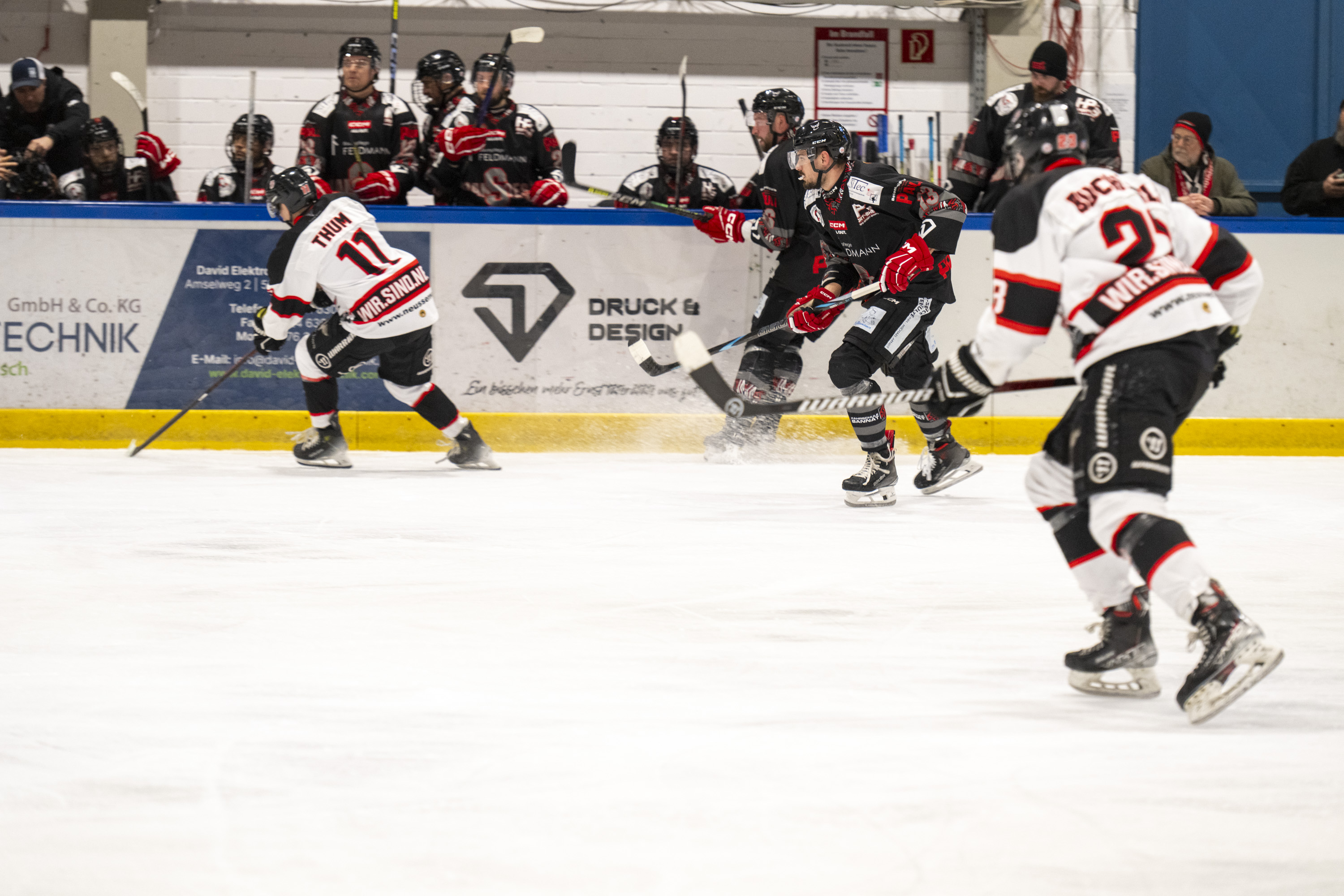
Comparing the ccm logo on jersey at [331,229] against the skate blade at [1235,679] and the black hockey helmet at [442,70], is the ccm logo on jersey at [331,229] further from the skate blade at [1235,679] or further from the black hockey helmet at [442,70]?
the skate blade at [1235,679]

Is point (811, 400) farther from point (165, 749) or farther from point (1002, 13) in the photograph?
point (1002, 13)

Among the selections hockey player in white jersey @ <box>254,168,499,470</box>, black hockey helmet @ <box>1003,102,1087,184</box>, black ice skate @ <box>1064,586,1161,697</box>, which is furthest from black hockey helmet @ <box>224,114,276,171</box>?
black ice skate @ <box>1064,586,1161,697</box>

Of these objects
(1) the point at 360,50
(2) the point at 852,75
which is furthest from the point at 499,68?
(2) the point at 852,75

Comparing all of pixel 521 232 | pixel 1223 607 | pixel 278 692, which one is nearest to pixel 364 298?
pixel 521 232

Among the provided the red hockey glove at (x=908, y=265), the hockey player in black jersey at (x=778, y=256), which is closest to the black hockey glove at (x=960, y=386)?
the red hockey glove at (x=908, y=265)

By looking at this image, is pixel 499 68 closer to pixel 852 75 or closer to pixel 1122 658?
A: pixel 852 75

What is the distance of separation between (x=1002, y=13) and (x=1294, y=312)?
3.49m

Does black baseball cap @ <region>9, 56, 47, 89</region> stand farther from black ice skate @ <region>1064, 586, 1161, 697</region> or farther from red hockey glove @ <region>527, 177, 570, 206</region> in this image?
black ice skate @ <region>1064, 586, 1161, 697</region>

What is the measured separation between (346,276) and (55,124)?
8.51 ft

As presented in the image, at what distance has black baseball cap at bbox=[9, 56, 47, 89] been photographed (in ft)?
23.6

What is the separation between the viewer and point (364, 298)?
19.2 ft

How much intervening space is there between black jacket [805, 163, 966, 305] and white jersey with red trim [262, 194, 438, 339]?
1810 millimetres

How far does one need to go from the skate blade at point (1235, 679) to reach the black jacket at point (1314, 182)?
566 centimetres

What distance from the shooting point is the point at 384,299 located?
586 cm
